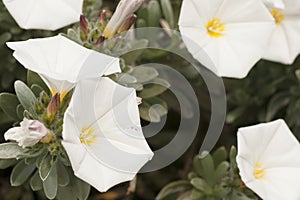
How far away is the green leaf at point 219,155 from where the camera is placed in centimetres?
156

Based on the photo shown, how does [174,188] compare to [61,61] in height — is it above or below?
below

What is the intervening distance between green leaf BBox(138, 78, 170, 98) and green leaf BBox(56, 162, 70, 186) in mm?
295

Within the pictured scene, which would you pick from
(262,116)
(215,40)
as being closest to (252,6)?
(215,40)

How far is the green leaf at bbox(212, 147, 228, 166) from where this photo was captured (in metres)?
1.56

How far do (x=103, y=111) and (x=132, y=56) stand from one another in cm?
34

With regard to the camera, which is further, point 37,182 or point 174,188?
point 174,188

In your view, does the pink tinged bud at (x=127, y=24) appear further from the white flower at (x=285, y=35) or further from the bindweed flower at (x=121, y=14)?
the white flower at (x=285, y=35)

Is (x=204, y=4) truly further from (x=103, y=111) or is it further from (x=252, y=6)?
(x=103, y=111)

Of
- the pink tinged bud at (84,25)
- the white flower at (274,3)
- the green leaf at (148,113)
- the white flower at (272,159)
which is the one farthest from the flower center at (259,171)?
the pink tinged bud at (84,25)

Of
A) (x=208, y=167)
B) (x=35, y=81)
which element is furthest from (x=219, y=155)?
(x=35, y=81)

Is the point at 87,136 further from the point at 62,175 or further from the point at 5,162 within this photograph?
the point at 5,162

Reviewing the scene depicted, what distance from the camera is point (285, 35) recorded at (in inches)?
63.6

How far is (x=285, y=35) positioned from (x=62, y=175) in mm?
677

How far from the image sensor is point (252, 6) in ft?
4.81
